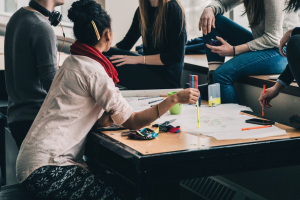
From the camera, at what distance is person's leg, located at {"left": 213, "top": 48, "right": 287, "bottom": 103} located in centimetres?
185

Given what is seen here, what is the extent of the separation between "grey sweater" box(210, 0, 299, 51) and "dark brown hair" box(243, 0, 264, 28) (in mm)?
24

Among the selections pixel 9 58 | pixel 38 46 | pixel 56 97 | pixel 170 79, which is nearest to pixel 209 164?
pixel 56 97

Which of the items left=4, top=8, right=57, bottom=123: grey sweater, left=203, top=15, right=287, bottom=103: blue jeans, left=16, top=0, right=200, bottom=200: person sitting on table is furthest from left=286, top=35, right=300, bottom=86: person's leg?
left=4, top=8, right=57, bottom=123: grey sweater

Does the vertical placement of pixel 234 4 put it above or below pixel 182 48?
above

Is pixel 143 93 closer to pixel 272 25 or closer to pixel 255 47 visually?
pixel 255 47

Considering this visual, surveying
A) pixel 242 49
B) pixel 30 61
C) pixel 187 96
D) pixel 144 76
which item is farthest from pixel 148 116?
pixel 144 76

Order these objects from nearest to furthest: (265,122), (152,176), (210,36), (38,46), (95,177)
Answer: (152,176), (95,177), (265,122), (38,46), (210,36)

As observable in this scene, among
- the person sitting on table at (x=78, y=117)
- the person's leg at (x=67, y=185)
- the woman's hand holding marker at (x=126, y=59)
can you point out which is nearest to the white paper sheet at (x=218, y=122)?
the person sitting on table at (x=78, y=117)

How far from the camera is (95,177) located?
1154mm

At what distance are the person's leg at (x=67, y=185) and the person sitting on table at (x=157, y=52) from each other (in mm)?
1145

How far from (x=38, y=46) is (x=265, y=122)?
99cm

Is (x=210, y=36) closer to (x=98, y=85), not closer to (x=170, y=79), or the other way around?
(x=170, y=79)

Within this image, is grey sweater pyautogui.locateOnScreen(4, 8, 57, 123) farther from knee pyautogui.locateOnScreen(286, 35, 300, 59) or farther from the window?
the window

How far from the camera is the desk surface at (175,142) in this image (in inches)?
39.9
